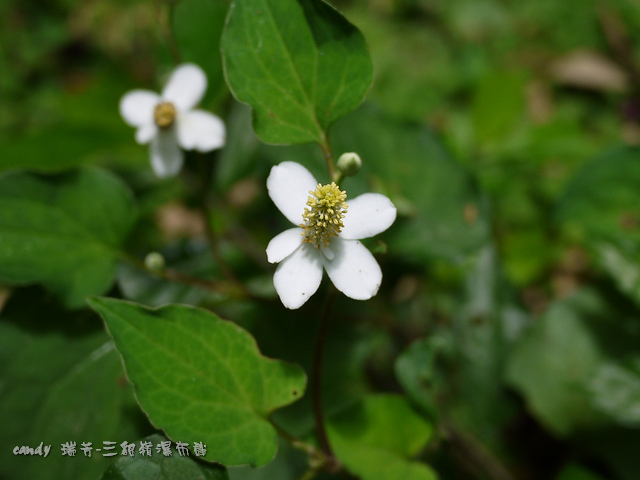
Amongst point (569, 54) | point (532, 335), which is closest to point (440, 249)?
point (532, 335)

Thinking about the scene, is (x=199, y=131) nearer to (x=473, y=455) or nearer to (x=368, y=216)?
(x=368, y=216)

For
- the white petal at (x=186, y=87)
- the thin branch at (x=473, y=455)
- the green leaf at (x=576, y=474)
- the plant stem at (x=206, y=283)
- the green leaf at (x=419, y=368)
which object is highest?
the white petal at (x=186, y=87)

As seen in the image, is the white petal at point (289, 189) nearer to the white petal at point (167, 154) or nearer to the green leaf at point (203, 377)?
the green leaf at point (203, 377)

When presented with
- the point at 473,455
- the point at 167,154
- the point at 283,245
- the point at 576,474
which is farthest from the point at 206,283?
the point at 576,474

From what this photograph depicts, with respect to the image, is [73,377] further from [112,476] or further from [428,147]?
[428,147]

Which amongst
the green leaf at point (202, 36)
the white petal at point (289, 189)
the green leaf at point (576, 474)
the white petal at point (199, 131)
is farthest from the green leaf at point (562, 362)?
the green leaf at point (202, 36)

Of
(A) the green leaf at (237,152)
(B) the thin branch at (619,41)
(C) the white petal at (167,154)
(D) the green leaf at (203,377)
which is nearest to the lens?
(D) the green leaf at (203,377)
